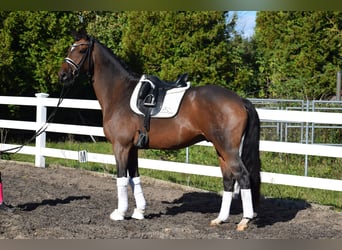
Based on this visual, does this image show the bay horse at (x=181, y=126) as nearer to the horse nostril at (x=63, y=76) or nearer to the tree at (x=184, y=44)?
the horse nostril at (x=63, y=76)

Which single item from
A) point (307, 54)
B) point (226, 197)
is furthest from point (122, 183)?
point (307, 54)

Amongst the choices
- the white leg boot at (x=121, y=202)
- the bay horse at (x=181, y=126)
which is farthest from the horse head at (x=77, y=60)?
the white leg boot at (x=121, y=202)

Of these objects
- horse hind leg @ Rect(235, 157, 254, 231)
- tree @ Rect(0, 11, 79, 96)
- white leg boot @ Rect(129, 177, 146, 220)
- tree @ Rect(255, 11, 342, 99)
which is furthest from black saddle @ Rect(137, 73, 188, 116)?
tree @ Rect(255, 11, 342, 99)

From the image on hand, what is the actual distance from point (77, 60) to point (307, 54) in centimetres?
1275

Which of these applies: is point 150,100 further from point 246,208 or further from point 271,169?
point 271,169

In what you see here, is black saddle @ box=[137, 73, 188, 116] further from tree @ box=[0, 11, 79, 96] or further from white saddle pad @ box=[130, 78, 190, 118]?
tree @ box=[0, 11, 79, 96]

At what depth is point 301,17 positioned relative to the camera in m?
17.5

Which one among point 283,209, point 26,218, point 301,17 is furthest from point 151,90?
point 301,17

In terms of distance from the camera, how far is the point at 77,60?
629 cm

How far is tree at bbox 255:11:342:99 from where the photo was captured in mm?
16844

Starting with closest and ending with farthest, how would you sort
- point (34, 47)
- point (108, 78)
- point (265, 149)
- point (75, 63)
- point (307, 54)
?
point (75, 63), point (108, 78), point (265, 149), point (34, 47), point (307, 54)

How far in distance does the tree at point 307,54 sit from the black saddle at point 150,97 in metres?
10.9

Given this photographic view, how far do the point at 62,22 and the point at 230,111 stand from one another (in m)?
10.2

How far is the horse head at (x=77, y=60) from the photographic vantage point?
6277 mm
